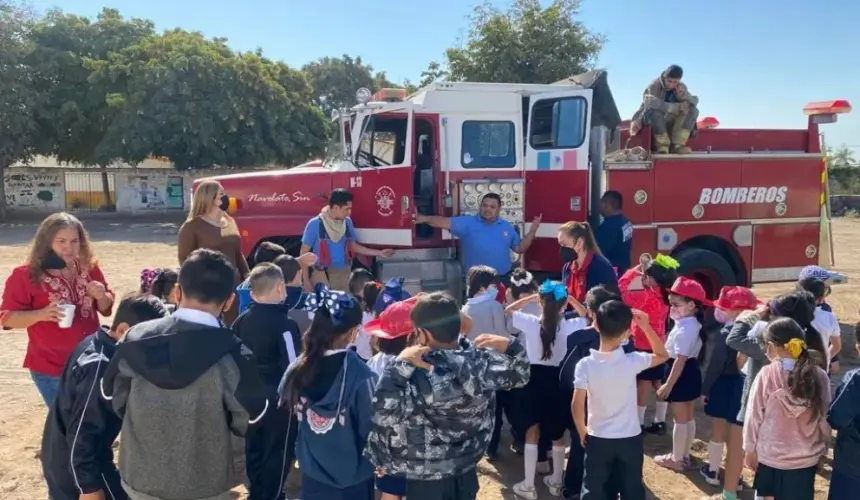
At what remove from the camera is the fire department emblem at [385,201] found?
704 cm

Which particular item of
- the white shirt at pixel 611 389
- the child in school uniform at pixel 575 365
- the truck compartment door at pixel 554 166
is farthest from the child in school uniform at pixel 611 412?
the truck compartment door at pixel 554 166

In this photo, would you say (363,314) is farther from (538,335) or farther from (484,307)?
(538,335)

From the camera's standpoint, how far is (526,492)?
4273 millimetres

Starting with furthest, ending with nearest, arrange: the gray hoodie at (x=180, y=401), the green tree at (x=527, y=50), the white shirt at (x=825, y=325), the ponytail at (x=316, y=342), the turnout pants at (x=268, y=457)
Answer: the green tree at (x=527, y=50) < the white shirt at (x=825, y=325) < the turnout pants at (x=268, y=457) < the ponytail at (x=316, y=342) < the gray hoodie at (x=180, y=401)

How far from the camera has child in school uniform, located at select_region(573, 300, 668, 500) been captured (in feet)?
11.2

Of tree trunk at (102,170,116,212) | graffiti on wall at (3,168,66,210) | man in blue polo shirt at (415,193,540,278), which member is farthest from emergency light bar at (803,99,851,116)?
graffiti on wall at (3,168,66,210)

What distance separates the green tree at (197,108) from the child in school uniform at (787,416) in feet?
74.5

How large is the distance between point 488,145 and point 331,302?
4579 millimetres

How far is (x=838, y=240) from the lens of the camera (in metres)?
20.4

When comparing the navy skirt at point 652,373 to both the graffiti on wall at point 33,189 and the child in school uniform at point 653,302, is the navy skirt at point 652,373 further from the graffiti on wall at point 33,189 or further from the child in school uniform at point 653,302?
the graffiti on wall at point 33,189

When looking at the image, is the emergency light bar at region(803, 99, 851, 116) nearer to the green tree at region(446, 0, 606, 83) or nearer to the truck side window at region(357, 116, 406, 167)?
the truck side window at region(357, 116, 406, 167)

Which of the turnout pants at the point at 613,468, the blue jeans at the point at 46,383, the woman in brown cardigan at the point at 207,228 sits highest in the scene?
the woman in brown cardigan at the point at 207,228

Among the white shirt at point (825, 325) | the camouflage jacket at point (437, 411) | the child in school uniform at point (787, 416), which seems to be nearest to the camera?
the camouflage jacket at point (437, 411)

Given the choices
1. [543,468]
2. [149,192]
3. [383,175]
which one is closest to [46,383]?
[543,468]
